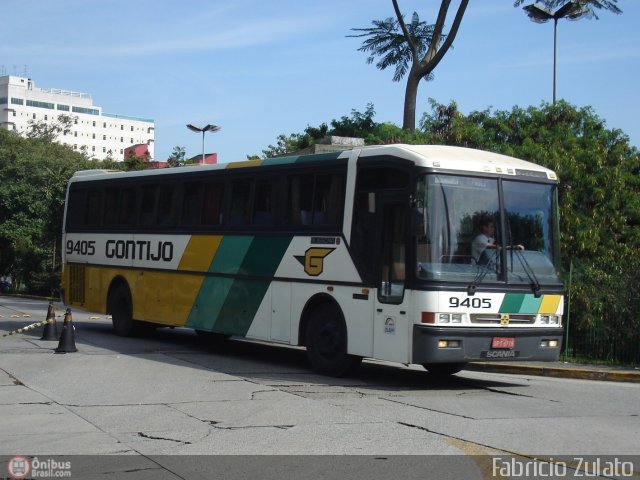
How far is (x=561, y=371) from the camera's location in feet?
49.8

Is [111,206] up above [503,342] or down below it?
above

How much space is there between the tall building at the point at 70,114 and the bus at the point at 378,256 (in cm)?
15774

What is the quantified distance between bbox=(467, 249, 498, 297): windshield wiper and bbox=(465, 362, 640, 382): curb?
12.5 feet

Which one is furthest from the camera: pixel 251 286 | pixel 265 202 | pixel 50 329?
pixel 50 329

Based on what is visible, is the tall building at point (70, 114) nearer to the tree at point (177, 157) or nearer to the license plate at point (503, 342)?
the tree at point (177, 157)

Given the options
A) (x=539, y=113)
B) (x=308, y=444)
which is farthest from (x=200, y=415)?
(x=539, y=113)

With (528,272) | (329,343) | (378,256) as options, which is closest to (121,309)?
(329,343)

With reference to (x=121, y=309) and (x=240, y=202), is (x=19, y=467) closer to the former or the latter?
(x=240, y=202)

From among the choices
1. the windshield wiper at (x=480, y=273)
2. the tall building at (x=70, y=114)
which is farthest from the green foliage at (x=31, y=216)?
the tall building at (x=70, y=114)

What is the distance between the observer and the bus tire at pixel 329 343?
1328 centimetres

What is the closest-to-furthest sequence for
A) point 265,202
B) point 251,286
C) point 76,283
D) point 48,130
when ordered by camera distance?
point 265,202, point 251,286, point 76,283, point 48,130

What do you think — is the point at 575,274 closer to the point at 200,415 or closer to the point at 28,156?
the point at 200,415

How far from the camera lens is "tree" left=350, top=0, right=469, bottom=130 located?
33.1 metres

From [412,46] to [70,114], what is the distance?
149487mm
